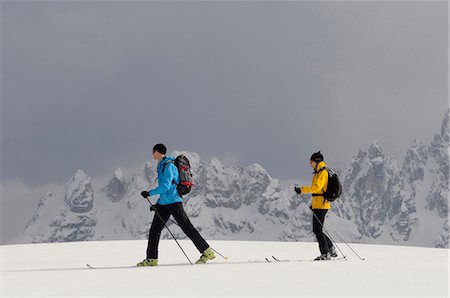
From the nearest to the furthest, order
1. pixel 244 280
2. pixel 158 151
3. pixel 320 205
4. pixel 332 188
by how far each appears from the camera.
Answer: pixel 244 280 < pixel 158 151 < pixel 332 188 < pixel 320 205

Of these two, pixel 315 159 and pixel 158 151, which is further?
pixel 315 159

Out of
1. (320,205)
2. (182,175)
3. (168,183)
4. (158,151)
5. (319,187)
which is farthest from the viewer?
(320,205)

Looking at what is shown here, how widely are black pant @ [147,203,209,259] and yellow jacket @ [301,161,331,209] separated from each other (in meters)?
2.13

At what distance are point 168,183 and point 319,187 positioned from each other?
2894 millimetres

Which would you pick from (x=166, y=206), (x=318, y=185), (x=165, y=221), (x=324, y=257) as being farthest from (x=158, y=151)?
(x=324, y=257)

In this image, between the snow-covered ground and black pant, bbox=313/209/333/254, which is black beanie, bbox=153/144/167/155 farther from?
black pant, bbox=313/209/333/254

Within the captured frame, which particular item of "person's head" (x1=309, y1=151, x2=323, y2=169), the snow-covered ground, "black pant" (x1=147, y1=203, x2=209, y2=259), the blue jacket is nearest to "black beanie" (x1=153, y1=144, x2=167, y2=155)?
the blue jacket

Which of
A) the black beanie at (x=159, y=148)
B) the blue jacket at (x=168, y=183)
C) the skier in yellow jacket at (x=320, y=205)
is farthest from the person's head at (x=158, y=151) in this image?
the skier in yellow jacket at (x=320, y=205)

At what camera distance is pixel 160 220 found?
11930mm

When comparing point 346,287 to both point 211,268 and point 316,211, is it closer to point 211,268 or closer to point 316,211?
point 211,268

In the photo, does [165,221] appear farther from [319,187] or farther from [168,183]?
[319,187]

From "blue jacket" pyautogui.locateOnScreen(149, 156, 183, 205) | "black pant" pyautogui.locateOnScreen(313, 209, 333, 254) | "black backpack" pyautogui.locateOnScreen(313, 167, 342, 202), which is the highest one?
"blue jacket" pyautogui.locateOnScreen(149, 156, 183, 205)

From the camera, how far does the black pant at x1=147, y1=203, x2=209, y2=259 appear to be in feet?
38.8

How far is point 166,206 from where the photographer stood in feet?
38.9
